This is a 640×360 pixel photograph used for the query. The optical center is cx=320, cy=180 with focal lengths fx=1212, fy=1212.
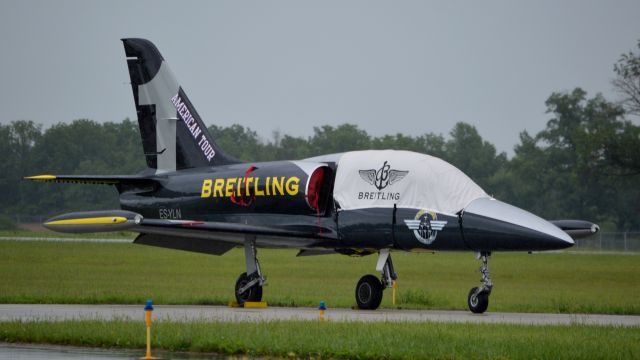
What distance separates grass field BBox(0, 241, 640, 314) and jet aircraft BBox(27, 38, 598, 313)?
1.90 m

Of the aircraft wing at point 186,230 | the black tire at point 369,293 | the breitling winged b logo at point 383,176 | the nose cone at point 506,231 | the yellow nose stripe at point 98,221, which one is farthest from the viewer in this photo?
the black tire at point 369,293

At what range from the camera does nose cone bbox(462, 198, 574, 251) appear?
20812 mm

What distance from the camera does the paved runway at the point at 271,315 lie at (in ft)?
66.9

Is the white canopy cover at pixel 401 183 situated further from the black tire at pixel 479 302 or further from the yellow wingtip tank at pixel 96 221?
the yellow wingtip tank at pixel 96 221

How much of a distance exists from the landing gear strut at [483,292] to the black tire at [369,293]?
196 cm

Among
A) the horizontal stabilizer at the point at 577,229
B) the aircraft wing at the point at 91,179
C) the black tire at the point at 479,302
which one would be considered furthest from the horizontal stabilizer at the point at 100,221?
the horizontal stabilizer at the point at 577,229

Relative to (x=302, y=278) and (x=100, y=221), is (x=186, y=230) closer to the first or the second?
(x=100, y=221)

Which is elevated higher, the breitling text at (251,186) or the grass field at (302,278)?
the breitling text at (251,186)

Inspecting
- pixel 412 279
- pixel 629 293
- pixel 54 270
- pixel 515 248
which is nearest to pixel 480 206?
pixel 515 248

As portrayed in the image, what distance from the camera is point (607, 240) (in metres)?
81.1

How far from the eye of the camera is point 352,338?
16.4 meters

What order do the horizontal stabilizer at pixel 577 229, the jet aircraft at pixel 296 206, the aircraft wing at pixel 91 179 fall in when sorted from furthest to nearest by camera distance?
the aircraft wing at pixel 91 179 → the horizontal stabilizer at pixel 577 229 → the jet aircraft at pixel 296 206

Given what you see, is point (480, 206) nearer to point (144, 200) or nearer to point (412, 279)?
point (144, 200)

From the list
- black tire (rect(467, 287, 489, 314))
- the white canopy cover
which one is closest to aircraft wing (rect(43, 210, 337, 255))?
the white canopy cover
